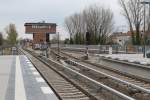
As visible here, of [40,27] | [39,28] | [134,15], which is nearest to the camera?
[134,15]

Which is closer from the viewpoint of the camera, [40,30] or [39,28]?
[40,30]

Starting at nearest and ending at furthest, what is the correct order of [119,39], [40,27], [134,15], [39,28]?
[134,15], [40,27], [39,28], [119,39]

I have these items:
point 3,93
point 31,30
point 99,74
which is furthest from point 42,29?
point 3,93

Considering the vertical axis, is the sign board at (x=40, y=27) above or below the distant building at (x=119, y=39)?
above

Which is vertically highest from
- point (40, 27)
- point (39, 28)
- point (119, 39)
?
point (40, 27)

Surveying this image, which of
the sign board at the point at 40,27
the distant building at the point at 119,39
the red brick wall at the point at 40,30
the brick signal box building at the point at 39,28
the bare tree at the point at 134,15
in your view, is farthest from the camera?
the sign board at the point at 40,27

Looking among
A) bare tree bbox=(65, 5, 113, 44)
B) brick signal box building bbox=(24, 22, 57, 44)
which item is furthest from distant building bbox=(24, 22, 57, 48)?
bare tree bbox=(65, 5, 113, 44)

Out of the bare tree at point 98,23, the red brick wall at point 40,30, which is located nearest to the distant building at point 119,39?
the bare tree at point 98,23

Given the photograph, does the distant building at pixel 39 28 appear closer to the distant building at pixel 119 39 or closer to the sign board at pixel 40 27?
the sign board at pixel 40 27

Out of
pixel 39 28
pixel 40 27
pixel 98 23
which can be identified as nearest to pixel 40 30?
pixel 40 27

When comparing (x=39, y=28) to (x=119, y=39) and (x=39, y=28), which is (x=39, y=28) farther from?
(x=119, y=39)

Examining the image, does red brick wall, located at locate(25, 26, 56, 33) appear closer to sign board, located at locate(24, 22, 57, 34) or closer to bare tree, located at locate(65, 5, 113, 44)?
sign board, located at locate(24, 22, 57, 34)

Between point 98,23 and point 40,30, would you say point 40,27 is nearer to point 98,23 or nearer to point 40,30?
point 40,30

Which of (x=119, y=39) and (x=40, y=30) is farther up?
(x=40, y=30)
